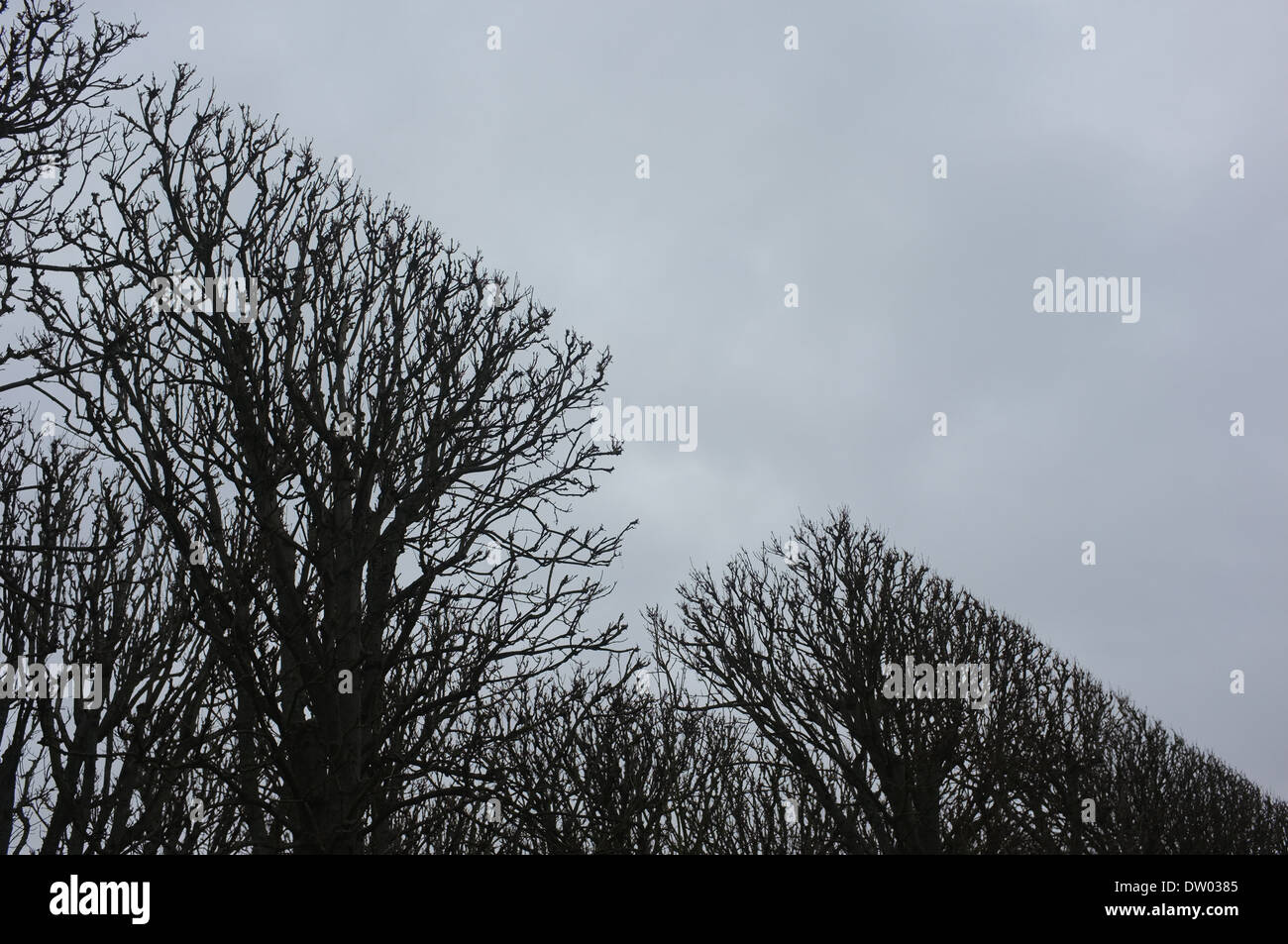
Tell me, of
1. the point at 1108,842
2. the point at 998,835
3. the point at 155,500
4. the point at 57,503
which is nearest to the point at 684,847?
the point at 998,835

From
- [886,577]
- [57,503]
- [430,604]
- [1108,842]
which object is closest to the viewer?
[430,604]

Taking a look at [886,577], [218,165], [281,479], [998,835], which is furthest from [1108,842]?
[218,165]

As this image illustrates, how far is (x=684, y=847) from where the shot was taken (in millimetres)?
17984

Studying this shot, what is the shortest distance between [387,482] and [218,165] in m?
3.62
